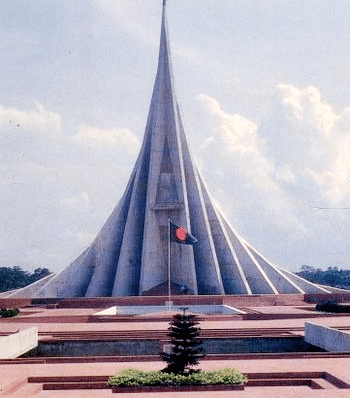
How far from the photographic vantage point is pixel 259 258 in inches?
1006

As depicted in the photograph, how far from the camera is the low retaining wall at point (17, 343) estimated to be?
8928 mm

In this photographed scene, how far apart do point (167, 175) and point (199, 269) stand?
4620 mm

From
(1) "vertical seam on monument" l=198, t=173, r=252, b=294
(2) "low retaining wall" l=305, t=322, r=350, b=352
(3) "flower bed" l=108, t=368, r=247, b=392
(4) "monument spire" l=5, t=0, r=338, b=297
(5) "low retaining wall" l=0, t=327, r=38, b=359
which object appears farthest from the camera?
(4) "monument spire" l=5, t=0, r=338, b=297

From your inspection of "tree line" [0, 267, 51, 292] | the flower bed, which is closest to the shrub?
the flower bed

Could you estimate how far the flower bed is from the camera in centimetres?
638

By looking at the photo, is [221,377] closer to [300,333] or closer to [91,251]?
[300,333]

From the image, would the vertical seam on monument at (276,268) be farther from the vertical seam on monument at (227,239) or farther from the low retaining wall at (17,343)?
the low retaining wall at (17,343)

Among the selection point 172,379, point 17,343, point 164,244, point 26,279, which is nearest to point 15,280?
point 26,279

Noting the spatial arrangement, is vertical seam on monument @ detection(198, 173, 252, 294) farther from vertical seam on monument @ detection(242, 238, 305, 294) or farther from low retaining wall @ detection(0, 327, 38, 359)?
low retaining wall @ detection(0, 327, 38, 359)

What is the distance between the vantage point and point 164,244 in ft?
80.8

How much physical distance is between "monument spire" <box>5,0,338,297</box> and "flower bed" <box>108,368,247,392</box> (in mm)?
16164

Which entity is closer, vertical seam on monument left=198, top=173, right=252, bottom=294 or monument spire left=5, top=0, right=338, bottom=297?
vertical seam on monument left=198, top=173, right=252, bottom=294

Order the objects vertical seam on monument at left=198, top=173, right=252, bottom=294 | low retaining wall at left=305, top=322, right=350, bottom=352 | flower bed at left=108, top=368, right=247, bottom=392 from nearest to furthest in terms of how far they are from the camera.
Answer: flower bed at left=108, top=368, right=247, bottom=392 → low retaining wall at left=305, top=322, right=350, bottom=352 → vertical seam on monument at left=198, top=173, right=252, bottom=294

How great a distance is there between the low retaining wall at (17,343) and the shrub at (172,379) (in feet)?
9.92
